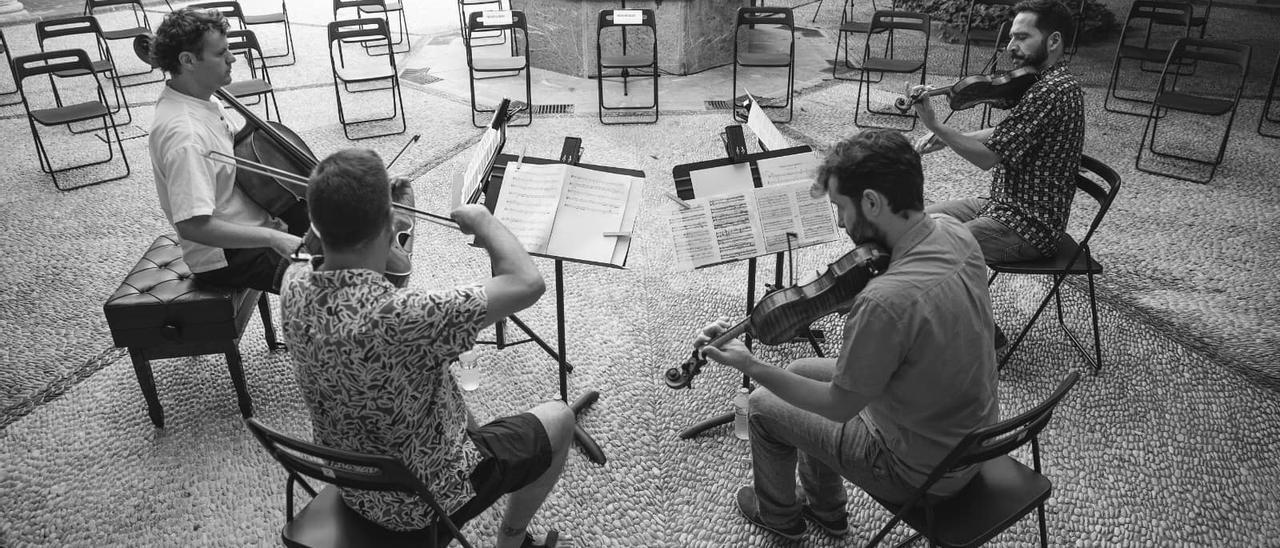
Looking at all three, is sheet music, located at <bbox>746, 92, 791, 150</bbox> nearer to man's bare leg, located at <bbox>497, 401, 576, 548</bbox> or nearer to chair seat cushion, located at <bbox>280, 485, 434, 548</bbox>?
man's bare leg, located at <bbox>497, 401, 576, 548</bbox>

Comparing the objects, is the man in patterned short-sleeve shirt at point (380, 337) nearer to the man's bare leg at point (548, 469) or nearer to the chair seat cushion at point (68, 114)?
the man's bare leg at point (548, 469)

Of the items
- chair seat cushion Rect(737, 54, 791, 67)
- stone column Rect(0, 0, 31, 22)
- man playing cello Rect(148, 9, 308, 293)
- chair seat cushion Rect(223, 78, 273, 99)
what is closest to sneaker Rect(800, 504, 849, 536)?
man playing cello Rect(148, 9, 308, 293)

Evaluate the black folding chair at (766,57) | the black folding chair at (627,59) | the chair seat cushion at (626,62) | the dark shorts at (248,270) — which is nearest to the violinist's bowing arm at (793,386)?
the dark shorts at (248,270)

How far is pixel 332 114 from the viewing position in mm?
6324

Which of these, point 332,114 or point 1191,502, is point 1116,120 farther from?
point 332,114

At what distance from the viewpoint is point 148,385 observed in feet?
9.64

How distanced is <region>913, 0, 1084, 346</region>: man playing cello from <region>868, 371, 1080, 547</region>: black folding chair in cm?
121

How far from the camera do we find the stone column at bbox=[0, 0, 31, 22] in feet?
31.9

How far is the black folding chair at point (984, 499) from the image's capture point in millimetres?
1839

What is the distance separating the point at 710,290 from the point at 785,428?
1.77m

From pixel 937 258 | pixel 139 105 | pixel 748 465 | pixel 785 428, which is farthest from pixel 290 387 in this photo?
pixel 139 105

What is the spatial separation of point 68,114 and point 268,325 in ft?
9.28

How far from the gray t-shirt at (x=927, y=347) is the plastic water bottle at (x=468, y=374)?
1789 millimetres

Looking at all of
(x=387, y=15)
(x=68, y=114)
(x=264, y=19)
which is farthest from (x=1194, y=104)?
(x=264, y=19)
